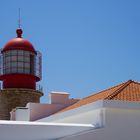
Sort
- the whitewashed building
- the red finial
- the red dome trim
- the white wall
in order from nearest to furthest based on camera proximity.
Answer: the whitewashed building, the white wall, the red dome trim, the red finial

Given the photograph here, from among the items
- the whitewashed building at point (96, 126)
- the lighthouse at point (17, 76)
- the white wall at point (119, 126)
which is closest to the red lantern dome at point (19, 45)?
the lighthouse at point (17, 76)

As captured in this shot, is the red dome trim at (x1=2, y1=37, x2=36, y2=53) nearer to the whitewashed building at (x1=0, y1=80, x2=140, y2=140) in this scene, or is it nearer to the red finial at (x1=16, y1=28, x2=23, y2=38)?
the red finial at (x1=16, y1=28, x2=23, y2=38)

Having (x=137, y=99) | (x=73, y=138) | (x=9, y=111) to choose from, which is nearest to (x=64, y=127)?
(x=73, y=138)

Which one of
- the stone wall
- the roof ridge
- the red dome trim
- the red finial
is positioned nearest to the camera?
the roof ridge

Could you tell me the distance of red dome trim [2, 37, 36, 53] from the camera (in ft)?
88.0

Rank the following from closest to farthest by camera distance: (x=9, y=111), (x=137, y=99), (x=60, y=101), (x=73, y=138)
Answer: (x=73, y=138) → (x=137, y=99) → (x=60, y=101) → (x=9, y=111)

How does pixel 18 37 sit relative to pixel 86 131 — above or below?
above

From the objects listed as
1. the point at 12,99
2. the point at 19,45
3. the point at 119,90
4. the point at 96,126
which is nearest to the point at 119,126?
the point at 96,126

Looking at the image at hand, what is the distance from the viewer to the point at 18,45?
26.9m

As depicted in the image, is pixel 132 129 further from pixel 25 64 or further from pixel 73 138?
pixel 25 64

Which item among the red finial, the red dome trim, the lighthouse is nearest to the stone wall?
the lighthouse

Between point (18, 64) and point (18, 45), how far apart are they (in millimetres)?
1272

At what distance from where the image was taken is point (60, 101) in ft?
76.2

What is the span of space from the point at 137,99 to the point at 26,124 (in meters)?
4.15
